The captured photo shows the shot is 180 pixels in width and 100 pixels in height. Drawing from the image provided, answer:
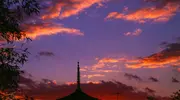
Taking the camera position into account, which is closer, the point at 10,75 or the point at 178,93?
the point at 10,75

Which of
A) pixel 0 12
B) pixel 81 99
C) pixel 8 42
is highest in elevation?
pixel 0 12

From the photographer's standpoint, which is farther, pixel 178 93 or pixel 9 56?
pixel 178 93

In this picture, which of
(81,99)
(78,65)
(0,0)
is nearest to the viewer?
(0,0)

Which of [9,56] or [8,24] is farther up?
[8,24]

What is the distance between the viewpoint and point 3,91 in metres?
24.1

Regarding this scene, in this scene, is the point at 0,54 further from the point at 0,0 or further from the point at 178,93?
the point at 178,93

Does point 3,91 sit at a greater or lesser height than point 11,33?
lesser

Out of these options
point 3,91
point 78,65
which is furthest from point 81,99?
point 3,91

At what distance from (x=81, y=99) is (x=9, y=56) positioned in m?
46.6

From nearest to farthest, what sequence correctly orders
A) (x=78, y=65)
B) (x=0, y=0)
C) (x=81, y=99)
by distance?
(x=0, y=0) → (x=81, y=99) → (x=78, y=65)

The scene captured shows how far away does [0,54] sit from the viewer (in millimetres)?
23797

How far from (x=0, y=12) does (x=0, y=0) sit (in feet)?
2.62

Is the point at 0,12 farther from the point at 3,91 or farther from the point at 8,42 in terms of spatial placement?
the point at 3,91

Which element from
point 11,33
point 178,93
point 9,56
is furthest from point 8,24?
point 178,93
